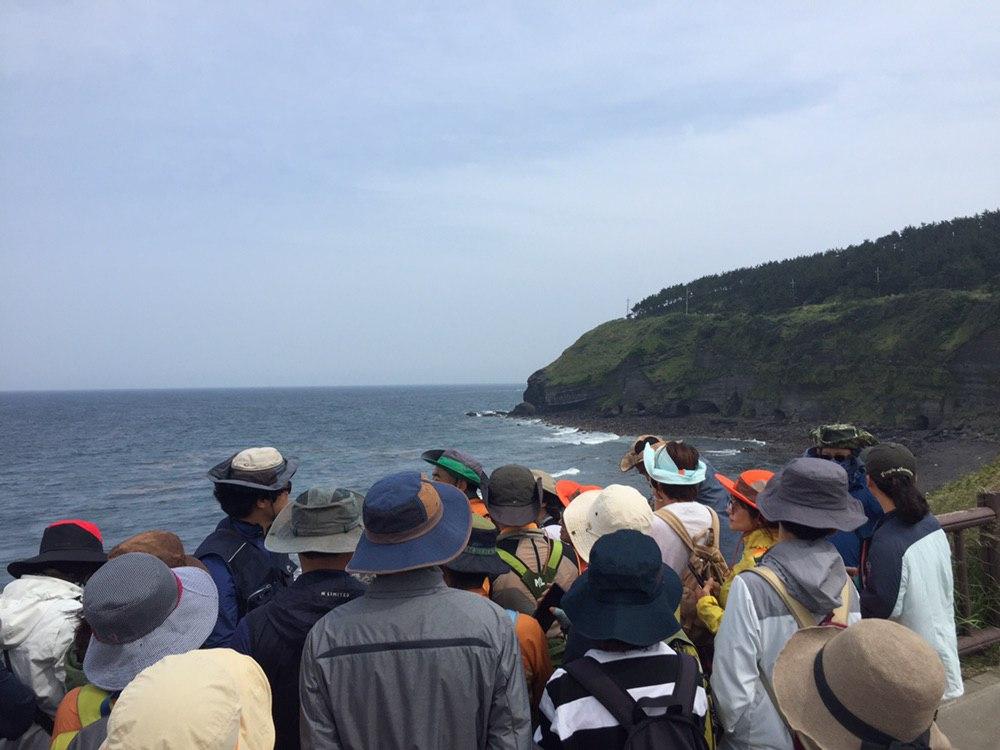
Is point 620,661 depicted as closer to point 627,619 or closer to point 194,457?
point 627,619

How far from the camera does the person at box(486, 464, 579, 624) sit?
298 cm

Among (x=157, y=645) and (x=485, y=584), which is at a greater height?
(x=157, y=645)

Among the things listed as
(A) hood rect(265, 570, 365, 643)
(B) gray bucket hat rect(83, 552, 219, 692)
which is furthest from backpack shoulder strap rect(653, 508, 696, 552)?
(B) gray bucket hat rect(83, 552, 219, 692)

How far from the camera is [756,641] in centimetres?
239

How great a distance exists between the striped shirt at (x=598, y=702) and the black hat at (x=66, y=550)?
7.73 feet

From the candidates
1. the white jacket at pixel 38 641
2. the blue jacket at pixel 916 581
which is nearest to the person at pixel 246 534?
the white jacket at pixel 38 641

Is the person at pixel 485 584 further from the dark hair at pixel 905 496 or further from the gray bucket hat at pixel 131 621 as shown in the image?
the dark hair at pixel 905 496

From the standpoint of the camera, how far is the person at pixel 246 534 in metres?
3.05

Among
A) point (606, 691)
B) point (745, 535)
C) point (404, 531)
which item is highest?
point (404, 531)

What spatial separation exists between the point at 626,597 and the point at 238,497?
6.85ft

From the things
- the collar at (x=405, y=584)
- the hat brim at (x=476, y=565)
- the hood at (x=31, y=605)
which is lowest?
the hood at (x=31, y=605)

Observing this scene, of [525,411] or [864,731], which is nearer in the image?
[864,731]

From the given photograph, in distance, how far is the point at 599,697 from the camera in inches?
77.8

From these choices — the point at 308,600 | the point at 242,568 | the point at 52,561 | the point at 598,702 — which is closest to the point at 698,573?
the point at 598,702
